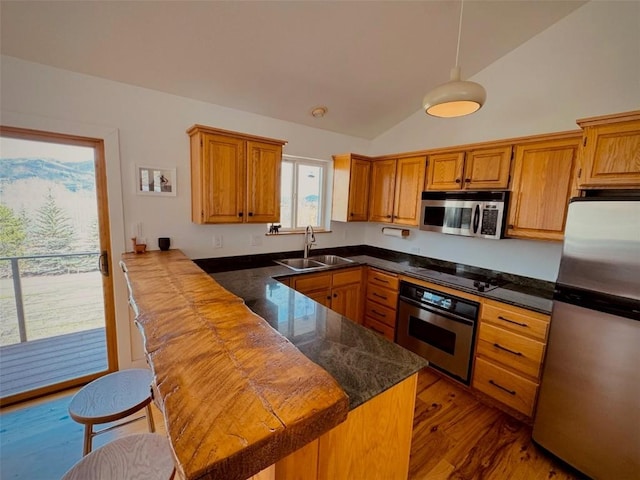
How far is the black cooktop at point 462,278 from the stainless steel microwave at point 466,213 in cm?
43

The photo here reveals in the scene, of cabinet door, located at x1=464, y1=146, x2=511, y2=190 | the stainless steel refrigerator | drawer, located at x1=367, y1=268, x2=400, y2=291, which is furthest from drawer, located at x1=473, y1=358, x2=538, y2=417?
cabinet door, located at x1=464, y1=146, x2=511, y2=190

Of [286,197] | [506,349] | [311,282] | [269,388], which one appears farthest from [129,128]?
[506,349]

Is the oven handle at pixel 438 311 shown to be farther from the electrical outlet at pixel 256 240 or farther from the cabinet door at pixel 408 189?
the electrical outlet at pixel 256 240

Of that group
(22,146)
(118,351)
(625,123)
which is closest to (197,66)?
(22,146)

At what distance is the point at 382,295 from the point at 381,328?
1.25ft

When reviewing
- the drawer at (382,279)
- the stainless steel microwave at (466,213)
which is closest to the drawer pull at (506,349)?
the stainless steel microwave at (466,213)

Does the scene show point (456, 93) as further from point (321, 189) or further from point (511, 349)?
point (321, 189)

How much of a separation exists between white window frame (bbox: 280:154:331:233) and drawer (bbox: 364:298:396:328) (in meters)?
1.12

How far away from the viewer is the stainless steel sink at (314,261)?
3.21 meters

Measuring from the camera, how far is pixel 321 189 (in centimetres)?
361

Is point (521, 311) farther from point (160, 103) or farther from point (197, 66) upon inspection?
point (160, 103)

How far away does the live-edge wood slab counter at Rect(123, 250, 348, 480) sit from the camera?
55 centimetres

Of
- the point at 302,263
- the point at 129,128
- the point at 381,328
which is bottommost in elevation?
the point at 381,328

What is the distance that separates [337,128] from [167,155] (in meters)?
1.92
